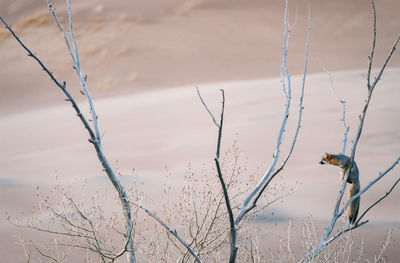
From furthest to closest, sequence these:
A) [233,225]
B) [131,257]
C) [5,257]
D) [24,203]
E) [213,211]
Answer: [24,203] < [5,257] < [213,211] < [131,257] < [233,225]

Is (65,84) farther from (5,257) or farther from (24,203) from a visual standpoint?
(24,203)

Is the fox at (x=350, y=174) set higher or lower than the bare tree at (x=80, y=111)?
lower

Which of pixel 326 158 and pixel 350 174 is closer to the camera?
pixel 326 158

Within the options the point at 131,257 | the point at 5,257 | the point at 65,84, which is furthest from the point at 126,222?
the point at 5,257

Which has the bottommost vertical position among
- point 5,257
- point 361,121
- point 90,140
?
point 361,121

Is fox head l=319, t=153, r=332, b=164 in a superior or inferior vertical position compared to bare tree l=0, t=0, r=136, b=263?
inferior

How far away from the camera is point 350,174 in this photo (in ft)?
10.1

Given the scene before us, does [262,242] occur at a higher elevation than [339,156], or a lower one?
higher

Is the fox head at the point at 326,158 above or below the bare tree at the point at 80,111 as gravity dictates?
below

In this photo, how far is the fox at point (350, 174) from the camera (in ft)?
9.62

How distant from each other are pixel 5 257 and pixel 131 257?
47.8 feet

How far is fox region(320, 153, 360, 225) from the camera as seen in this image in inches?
115

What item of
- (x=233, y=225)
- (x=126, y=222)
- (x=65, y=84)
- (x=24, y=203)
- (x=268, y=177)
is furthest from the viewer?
(x=24, y=203)

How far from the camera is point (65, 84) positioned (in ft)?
11.0
